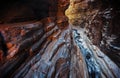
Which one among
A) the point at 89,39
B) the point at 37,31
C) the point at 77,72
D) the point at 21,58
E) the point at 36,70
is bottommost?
the point at 89,39

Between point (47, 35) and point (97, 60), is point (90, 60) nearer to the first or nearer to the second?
point (97, 60)

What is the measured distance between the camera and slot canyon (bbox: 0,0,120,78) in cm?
298

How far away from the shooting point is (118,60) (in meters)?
5.85

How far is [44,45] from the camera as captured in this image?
13.4 feet

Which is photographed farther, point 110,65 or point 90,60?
point 90,60

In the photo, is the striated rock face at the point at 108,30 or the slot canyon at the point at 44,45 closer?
the slot canyon at the point at 44,45

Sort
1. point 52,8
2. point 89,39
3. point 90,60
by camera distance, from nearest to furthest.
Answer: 1. point 52,8
2. point 90,60
3. point 89,39

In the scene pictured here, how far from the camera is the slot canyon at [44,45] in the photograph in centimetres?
298

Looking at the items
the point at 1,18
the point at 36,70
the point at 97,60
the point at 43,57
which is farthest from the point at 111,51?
the point at 1,18

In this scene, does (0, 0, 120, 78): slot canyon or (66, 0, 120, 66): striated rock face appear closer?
(0, 0, 120, 78): slot canyon

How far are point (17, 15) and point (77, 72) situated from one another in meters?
2.25

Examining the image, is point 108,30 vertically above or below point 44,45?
below

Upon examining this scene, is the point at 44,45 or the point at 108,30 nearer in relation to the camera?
the point at 44,45

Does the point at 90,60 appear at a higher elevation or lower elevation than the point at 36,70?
lower
